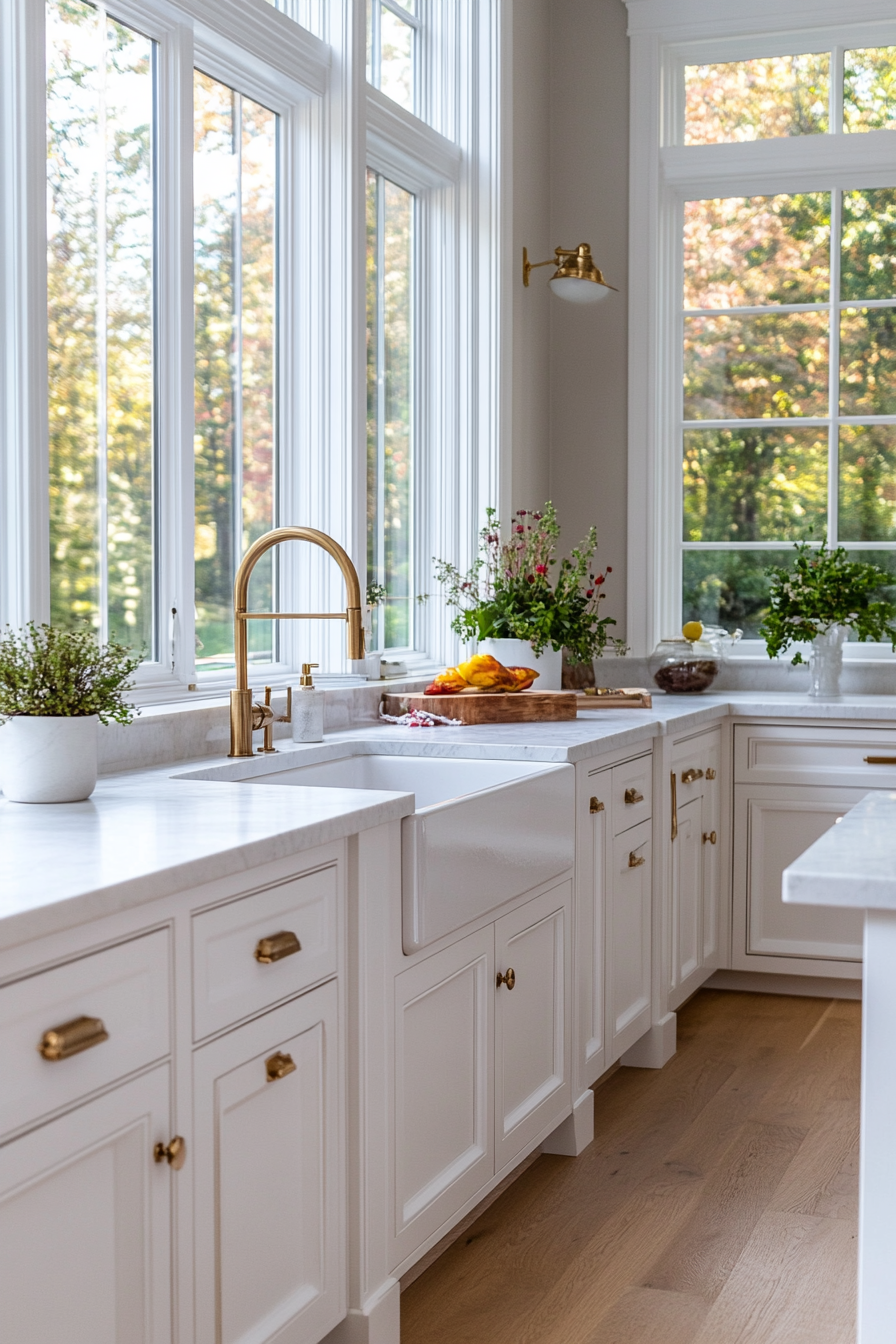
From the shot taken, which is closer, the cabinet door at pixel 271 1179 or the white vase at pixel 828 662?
the cabinet door at pixel 271 1179

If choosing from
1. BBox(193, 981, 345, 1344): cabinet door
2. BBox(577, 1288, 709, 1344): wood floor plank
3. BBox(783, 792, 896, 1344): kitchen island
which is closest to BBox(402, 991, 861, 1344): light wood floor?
BBox(577, 1288, 709, 1344): wood floor plank

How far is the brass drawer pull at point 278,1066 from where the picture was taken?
5.32 feet

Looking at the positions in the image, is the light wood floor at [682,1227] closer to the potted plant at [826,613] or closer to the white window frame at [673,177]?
the potted plant at [826,613]

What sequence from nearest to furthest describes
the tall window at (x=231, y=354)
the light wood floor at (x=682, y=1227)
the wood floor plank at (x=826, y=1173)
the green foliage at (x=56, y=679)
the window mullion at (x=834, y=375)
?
1. the green foliage at (x=56, y=679)
2. the light wood floor at (x=682, y=1227)
3. the wood floor plank at (x=826, y=1173)
4. the tall window at (x=231, y=354)
5. the window mullion at (x=834, y=375)

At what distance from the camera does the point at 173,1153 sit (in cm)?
142

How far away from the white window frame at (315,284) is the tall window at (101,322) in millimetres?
54

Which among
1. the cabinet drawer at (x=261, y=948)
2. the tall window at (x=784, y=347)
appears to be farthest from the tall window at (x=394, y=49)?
the cabinet drawer at (x=261, y=948)

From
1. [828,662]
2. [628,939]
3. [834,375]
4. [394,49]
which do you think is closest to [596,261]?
[834,375]

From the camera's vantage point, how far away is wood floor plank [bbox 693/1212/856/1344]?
2061 mm

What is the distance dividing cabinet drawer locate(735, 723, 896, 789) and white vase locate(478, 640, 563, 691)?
2.16 ft

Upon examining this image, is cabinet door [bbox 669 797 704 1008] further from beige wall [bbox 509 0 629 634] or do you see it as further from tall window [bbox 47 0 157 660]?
tall window [bbox 47 0 157 660]

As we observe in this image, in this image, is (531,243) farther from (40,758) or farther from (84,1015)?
(84,1015)

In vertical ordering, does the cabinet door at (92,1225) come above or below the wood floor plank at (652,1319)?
above

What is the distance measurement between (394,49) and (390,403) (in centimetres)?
→ 95
